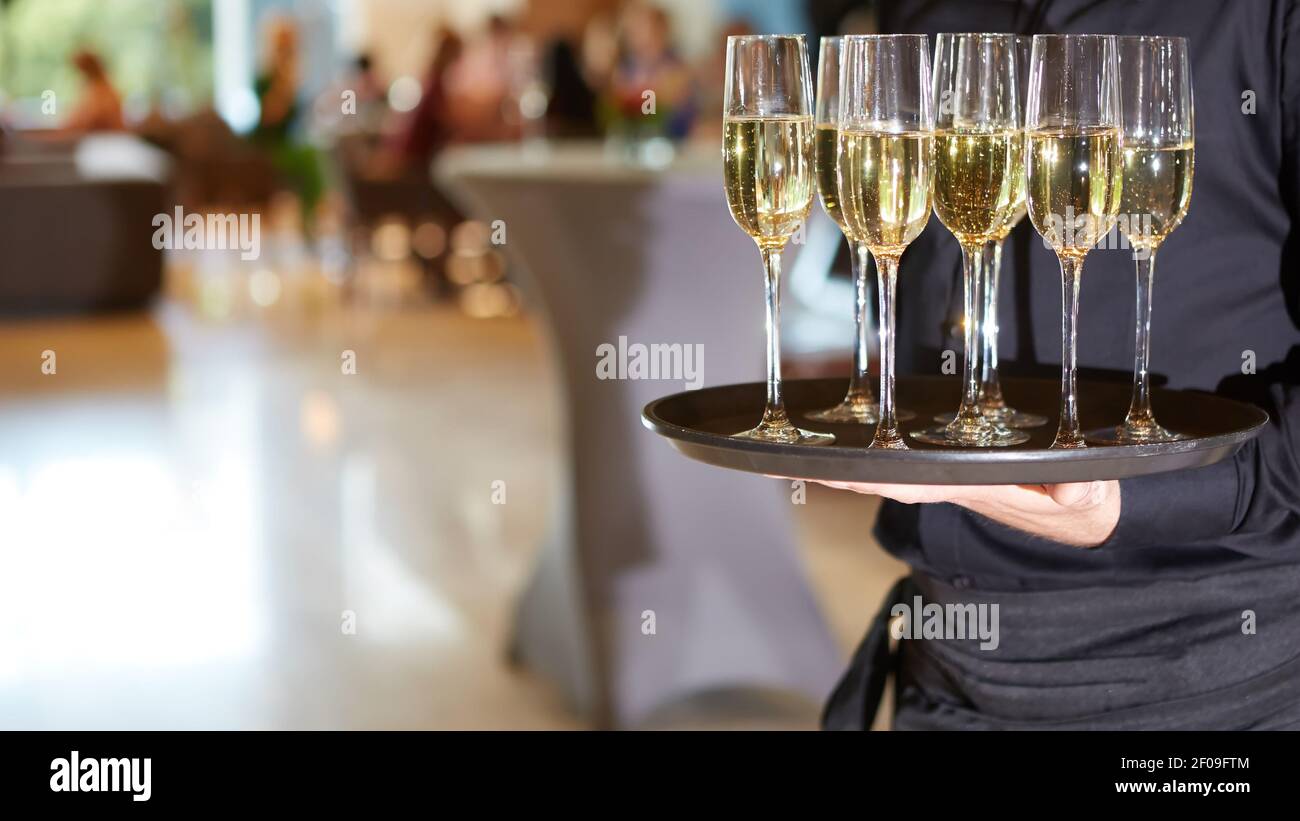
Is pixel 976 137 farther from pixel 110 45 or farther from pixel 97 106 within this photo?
pixel 110 45

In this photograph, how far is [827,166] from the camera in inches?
44.8

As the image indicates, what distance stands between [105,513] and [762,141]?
3.78 m

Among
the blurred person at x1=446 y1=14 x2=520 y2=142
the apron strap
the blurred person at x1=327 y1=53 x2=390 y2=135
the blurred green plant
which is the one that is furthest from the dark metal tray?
the blurred green plant

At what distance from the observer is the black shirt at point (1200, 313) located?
1.18 metres

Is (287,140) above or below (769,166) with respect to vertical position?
above

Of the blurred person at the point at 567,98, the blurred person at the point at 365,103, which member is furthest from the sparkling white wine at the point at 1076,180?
the blurred person at the point at 365,103

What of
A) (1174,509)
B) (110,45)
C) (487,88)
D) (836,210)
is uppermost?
(110,45)

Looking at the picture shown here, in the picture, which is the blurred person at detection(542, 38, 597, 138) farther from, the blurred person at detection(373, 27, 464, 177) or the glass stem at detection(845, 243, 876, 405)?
the glass stem at detection(845, 243, 876, 405)

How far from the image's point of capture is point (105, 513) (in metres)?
4.49

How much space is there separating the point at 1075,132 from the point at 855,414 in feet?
1.01

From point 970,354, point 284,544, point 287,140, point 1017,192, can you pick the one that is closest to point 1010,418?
point 970,354

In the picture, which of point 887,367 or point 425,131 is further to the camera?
point 425,131

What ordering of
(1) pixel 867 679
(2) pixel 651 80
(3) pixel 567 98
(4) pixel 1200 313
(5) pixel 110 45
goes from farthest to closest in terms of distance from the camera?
(5) pixel 110 45
(3) pixel 567 98
(2) pixel 651 80
(1) pixel 867 679
(4) pixel 1200 313

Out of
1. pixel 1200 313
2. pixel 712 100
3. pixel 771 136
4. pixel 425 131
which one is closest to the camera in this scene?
pixel 771 136
